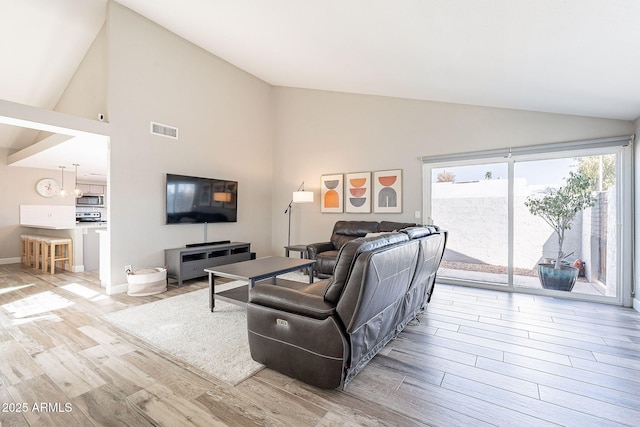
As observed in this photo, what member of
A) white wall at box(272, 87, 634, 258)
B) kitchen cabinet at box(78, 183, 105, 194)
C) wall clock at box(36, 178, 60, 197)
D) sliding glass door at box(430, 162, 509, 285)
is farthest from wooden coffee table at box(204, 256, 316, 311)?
kitchen cabinet at box(78, 183, 105, 194)

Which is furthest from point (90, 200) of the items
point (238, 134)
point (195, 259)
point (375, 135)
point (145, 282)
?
point (375, 135)

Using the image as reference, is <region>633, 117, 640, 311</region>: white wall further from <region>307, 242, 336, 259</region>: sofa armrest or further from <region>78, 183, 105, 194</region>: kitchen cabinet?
<region>78, 183, 105, 194</region>: kitchen cabinet

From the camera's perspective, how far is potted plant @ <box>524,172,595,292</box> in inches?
148

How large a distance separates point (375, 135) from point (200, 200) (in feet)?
10.9

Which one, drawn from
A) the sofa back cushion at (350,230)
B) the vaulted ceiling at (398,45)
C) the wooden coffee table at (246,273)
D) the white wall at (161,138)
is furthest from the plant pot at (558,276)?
the white wall at (161,138)

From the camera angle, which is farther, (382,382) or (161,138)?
(161,138)

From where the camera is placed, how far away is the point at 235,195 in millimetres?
5691

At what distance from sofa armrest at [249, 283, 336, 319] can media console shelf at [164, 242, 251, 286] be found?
111 inches

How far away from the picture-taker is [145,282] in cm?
389

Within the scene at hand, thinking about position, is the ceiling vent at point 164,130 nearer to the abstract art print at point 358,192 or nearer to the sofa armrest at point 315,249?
the sofa armrest at point 315,249

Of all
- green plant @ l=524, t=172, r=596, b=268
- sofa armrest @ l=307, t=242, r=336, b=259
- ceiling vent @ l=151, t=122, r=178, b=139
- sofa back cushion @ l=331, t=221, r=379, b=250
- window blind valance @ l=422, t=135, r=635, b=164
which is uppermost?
ceiling vent @ l=151, t=122, r=178, b=139

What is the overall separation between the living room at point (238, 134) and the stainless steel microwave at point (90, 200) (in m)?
2.07

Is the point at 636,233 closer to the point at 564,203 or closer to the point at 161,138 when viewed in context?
the point at 564,203

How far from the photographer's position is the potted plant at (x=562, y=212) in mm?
3771
